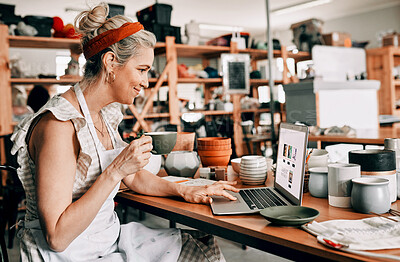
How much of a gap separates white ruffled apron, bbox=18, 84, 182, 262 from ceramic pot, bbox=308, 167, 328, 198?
533 millimetres

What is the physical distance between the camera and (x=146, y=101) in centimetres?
532

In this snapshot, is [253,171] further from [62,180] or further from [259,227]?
[62,180]

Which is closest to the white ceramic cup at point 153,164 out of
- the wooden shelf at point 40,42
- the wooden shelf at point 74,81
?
the wooden shelf at point 74,81

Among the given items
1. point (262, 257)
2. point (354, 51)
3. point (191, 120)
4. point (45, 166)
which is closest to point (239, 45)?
point (191, 120)

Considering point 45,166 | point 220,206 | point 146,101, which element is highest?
point 146,101

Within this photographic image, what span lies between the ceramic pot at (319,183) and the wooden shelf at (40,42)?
3969 mm

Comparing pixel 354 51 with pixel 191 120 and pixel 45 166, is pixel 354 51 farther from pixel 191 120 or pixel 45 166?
pixel 45 166

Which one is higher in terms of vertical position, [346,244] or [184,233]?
[346,244]

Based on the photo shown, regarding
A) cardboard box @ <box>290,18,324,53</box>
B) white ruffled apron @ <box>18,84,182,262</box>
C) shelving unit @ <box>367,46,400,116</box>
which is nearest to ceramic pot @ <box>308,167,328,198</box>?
white ruffled apron @ <box>18,84,182,262</box>

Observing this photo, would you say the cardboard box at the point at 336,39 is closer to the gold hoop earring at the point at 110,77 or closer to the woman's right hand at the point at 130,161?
the gold hoop earring at the point at 110,77

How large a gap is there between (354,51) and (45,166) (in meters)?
6.76

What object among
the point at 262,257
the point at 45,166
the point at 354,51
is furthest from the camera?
the point at 354,51

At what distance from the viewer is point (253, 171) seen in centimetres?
162

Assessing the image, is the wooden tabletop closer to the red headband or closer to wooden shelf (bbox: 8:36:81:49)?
the red headband
